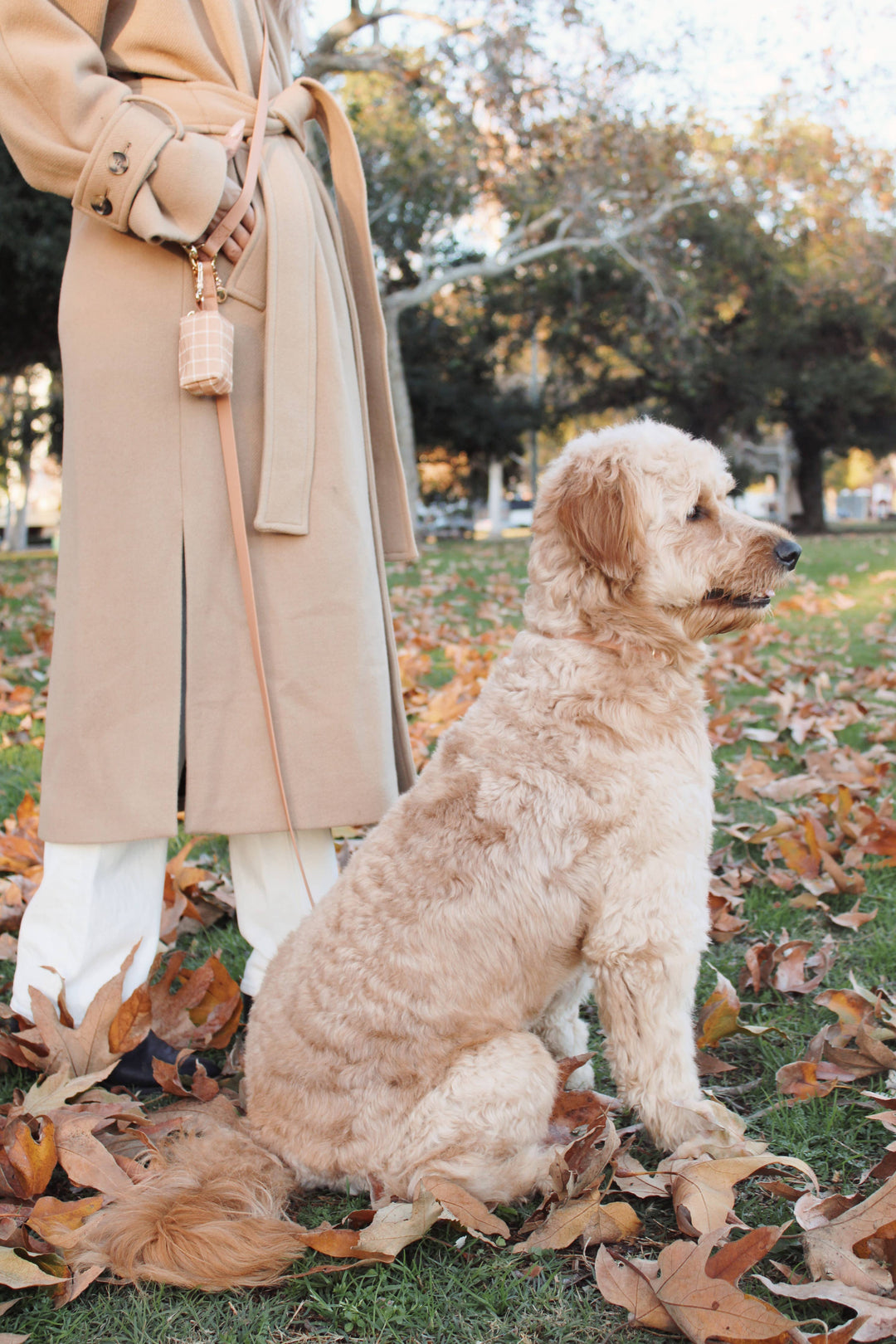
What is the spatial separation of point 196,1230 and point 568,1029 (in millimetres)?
1208

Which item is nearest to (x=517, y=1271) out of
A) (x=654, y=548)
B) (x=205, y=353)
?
(x=654, y=548)

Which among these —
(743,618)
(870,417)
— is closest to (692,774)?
(743,618)

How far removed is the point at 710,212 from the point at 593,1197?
29.9 m

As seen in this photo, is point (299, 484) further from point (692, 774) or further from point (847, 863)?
point (847, 863)

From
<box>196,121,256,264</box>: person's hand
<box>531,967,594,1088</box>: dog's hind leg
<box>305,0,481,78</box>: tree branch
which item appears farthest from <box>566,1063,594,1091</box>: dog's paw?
<box>305,0,481,78</box>: tree branch

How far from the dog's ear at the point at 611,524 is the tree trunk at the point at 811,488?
35041 mm

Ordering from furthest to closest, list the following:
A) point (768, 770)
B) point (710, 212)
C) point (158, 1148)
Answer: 1. point (710, 212)
2. point (768, 770)
3. point (158, 1148)

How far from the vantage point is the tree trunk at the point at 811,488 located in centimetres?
3578

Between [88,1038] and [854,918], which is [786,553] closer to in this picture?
[854,918]

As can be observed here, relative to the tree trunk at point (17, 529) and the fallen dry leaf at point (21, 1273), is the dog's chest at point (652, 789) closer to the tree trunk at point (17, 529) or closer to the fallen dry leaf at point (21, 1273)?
the fallen dry leaf at point (21, 1273)

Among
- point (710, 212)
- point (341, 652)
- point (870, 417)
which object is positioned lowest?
point (341, 652)

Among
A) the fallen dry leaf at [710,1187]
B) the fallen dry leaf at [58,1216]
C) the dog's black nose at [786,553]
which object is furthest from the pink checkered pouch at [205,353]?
the fallen dry leaf at [710,1187]

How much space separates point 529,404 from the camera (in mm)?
36906

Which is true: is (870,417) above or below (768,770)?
above
